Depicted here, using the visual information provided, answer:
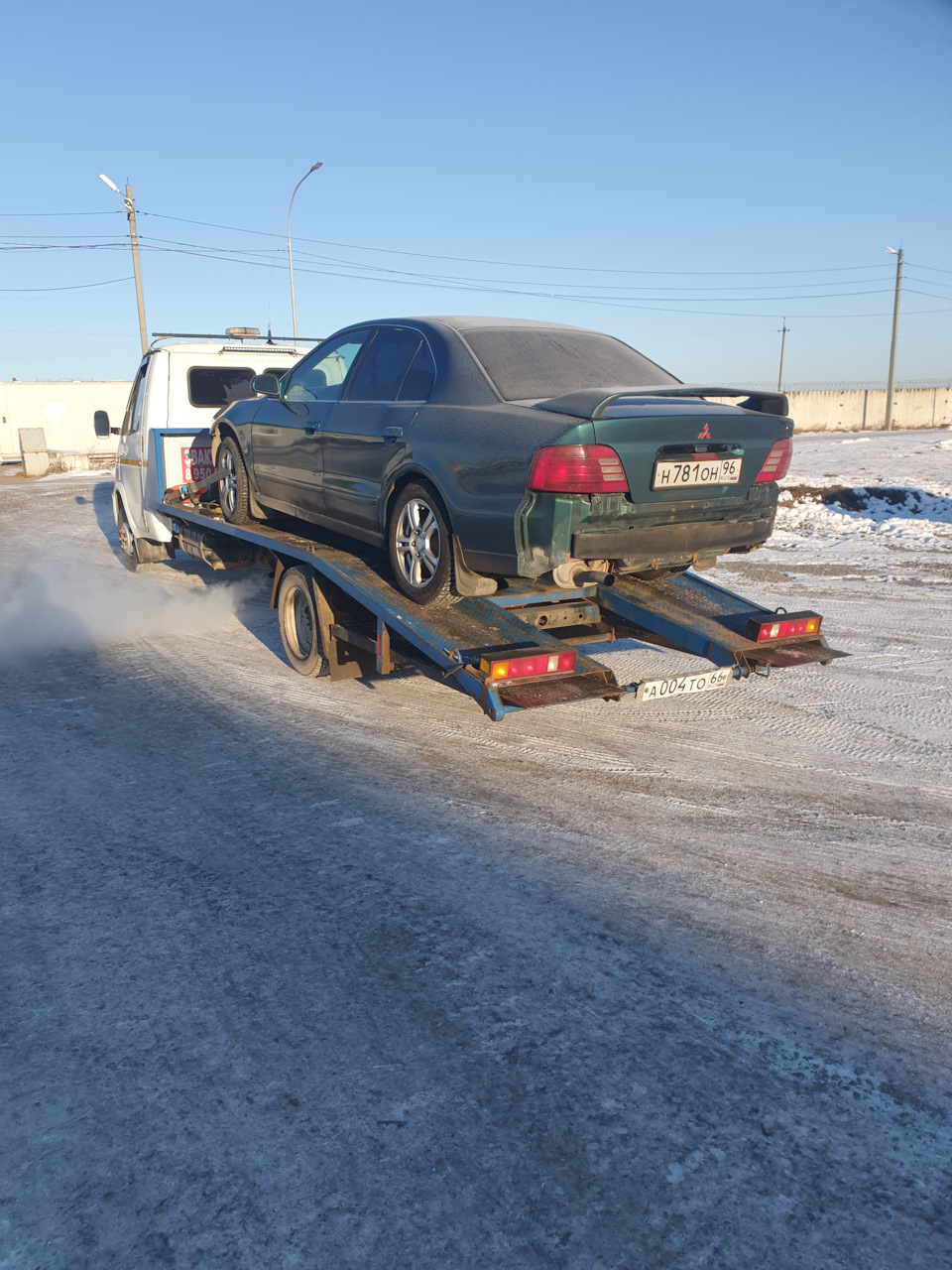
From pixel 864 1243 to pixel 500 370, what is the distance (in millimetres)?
4096

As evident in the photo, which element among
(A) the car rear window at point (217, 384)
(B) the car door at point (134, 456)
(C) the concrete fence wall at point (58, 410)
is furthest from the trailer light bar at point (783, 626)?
(C) the concrete fence wall at point (58, 410)

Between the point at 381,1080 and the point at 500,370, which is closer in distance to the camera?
the point at 381,1080

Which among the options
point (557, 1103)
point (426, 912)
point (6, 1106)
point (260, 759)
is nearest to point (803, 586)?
point (260, 759)

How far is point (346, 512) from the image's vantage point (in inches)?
228

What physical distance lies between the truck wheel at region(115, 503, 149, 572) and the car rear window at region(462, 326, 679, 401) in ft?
22.4

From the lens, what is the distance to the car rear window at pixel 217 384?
31.1 feet

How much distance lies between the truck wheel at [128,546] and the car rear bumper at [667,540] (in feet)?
25.5

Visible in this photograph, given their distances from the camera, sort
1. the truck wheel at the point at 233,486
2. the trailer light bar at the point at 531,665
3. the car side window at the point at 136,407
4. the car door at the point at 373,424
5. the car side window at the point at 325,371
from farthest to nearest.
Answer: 1. the car side window at the point at 136,407
2. the truck wheel at the point at 233,486
3. the car side window at the point at 325,371
4. the car door at the point at 373,424
5. the trailer light bar at the point at 531,665

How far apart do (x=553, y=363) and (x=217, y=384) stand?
557 cm

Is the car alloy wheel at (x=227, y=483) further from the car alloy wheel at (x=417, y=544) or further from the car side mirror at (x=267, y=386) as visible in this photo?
the car alloy wheel at (x=417, y=544)

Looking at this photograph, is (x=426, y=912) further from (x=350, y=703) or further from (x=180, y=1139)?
(x=350, y=703)

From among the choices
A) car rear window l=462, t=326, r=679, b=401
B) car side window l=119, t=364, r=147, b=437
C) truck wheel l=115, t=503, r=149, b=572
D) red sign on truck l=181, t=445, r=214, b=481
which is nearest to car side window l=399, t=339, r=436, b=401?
car rear window l=462, t=326, r=679, b=401

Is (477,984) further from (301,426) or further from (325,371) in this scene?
(325,371)

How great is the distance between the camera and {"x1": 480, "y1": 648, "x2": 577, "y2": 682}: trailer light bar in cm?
427
